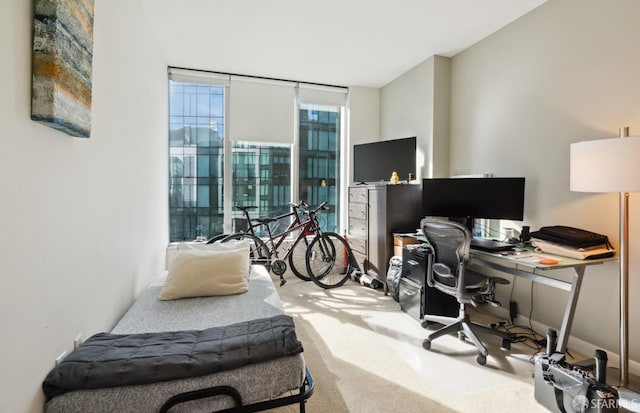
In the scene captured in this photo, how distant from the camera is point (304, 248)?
414 centimetres

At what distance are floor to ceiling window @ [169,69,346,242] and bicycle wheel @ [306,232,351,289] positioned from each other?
2.74 ft

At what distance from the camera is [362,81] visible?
4410 millimetres

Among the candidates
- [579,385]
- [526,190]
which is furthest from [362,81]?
[579,385]

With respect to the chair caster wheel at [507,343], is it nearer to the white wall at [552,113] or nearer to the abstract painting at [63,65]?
the white wall at [552,113]

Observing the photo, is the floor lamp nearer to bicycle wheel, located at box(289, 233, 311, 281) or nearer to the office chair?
the office chair

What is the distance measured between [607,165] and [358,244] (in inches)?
105

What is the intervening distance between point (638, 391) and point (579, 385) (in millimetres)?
647

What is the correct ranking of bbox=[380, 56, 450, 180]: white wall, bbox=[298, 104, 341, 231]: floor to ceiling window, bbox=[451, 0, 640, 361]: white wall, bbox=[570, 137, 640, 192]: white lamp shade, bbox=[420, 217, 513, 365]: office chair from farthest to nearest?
bbox=[298, 104, 341, 231]: floor to ceiling window, bbox=[380, 56, 450, 180]: white wall, bbox=[420, 217, 513, 365]: office chair, bbox=[451, 0, 640, 361]: white wall, bbox=[570, 137, 640, 192]: white lamp shade

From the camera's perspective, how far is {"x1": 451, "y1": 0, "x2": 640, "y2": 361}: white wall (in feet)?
6.81

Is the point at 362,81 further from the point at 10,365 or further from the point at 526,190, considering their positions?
the point at 10,365

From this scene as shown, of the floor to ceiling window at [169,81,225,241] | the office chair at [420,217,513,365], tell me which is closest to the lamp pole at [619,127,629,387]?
the office chair at [420,217,513,365]

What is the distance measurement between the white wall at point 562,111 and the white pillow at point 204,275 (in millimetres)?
2495

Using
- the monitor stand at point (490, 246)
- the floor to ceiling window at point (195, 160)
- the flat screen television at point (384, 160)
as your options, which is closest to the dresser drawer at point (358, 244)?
the flat screen television at point (384, 160)

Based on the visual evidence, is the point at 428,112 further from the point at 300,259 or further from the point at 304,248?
the point at 300,259
